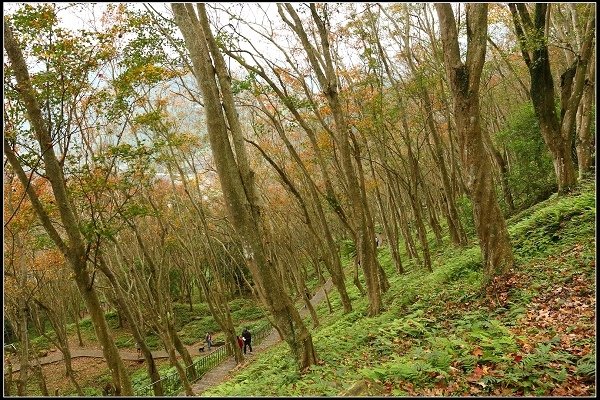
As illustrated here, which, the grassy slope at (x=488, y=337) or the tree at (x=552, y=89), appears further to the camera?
the tree at (x=552, y=89)

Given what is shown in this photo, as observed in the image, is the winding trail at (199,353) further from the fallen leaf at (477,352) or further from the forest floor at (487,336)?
the fallen leaf at (477,352)

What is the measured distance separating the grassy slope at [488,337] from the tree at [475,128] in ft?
1.83

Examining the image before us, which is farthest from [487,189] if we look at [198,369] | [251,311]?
[251,311]

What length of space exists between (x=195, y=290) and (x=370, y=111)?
35141 millimetres

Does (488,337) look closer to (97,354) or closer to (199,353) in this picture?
(199,353)

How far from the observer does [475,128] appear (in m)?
8.03

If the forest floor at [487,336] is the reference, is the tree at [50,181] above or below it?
above

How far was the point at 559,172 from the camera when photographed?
12.0 m

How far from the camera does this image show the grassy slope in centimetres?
491

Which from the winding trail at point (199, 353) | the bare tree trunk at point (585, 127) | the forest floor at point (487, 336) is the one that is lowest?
the winding trail at point (199, 353)

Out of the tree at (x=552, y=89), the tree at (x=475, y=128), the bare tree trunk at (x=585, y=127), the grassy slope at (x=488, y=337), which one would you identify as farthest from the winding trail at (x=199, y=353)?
the tree at (x=475, y=128)

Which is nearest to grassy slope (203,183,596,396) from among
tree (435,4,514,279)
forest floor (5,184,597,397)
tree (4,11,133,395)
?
forest floor (5,184,597,397)

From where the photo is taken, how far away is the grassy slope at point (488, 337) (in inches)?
193

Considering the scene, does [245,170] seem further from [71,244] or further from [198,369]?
[198,369]
